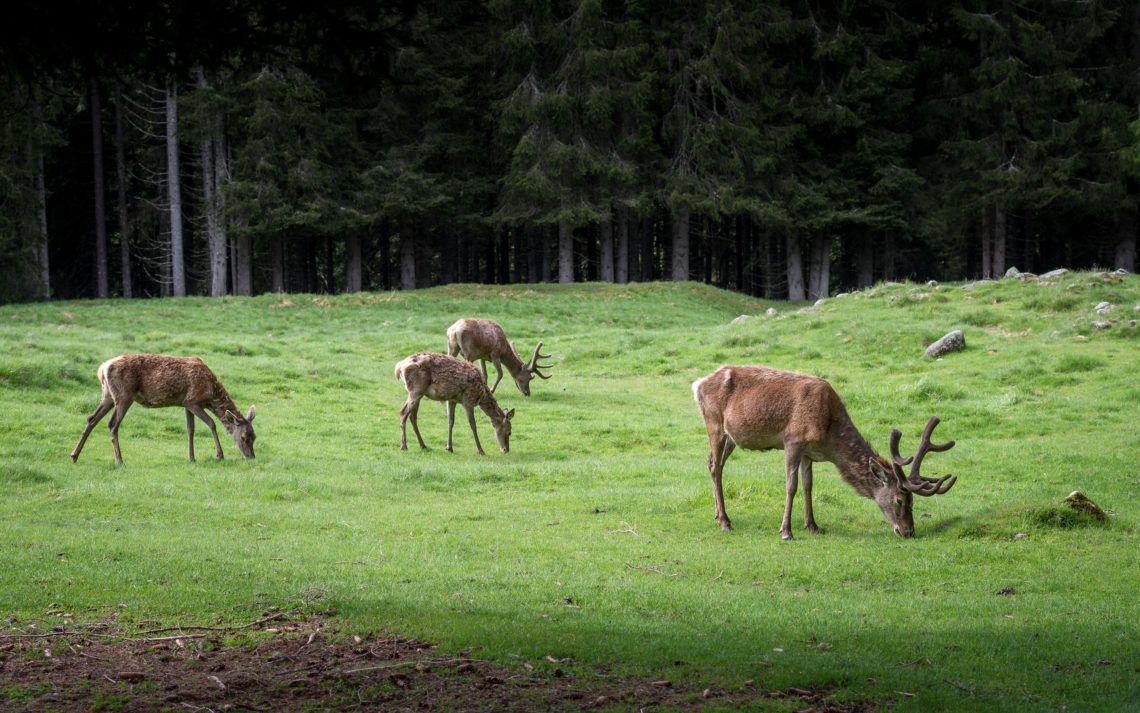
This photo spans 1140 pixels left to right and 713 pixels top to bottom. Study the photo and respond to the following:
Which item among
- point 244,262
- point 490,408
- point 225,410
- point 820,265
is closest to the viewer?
point 225,410

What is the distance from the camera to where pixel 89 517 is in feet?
40.8

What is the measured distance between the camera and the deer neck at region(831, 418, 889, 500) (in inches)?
469

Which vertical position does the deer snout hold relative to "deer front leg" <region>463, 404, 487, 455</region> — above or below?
below

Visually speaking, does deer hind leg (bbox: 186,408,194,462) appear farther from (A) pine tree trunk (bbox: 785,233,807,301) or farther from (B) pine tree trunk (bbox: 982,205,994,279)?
(B) pine tree trunk (bbox: 982,205,994,279)

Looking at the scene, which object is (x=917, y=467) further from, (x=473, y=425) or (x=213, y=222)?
(x=213, y=222)

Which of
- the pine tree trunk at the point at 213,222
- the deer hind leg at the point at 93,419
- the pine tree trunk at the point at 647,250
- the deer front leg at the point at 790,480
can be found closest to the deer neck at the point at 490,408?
the deer hind leg at the point at 93,419

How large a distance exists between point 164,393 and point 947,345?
1593 cm

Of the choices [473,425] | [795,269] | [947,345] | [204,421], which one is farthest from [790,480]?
[795,269]

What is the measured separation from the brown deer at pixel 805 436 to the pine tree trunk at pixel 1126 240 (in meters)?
44.2

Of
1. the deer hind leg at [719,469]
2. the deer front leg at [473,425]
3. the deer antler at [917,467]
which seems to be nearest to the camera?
the deer antler at [917,467]

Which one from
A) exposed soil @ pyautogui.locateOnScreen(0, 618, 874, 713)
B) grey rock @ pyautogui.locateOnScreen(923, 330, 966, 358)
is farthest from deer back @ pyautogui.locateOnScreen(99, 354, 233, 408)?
grey rock @ pyautogui.locateOnScreen(923, 330, 966, 358)

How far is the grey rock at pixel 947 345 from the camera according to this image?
78.4ft

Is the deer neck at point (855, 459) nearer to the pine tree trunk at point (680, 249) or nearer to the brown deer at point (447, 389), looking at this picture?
the brown deer at point (447, 389)

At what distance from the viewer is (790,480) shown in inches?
471
